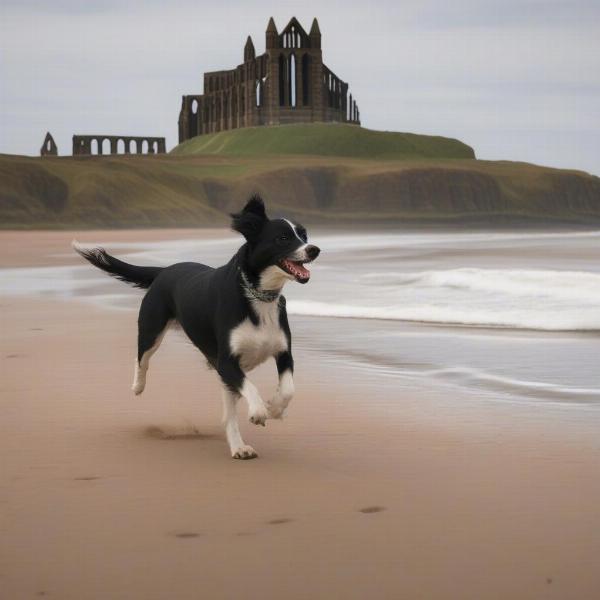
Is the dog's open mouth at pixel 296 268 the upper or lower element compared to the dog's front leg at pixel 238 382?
upper

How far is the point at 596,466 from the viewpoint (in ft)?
23.7

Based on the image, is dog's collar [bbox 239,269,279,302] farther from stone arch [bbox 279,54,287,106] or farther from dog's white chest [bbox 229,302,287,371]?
stone arch [bbox 279,54,287,106]

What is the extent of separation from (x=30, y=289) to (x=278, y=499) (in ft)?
56.6

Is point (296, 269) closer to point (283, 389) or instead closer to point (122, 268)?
point (283, 389)

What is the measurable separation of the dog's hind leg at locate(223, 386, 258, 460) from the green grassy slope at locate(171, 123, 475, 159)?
146283 millimetres

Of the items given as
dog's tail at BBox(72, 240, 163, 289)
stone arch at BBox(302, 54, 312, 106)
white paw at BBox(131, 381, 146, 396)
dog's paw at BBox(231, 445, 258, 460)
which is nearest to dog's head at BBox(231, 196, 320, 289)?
dog's paw at BBox(231, 445, 258, 460)

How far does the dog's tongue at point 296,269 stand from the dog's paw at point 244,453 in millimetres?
1129

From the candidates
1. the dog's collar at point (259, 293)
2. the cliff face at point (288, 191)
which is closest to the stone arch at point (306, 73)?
the cliff face at point (288, 191)

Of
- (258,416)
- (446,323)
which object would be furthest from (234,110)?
(258,416)

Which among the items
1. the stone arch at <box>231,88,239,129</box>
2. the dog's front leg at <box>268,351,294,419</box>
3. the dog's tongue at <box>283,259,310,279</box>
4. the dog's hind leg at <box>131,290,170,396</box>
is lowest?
the dog's front leg at <box>268,351,294,419</box>

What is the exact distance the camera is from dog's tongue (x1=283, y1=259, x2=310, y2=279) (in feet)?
24.3

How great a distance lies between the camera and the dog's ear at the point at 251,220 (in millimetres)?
7641

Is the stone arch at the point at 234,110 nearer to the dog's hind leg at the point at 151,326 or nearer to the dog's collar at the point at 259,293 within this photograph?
the dog's hind leg at the point at 151,326

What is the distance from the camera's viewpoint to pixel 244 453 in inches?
298
